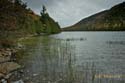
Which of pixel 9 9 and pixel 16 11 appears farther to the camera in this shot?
pixel 16 11

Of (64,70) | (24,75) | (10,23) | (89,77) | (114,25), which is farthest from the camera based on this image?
(114,25)

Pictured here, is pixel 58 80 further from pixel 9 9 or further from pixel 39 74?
pixel 9 9

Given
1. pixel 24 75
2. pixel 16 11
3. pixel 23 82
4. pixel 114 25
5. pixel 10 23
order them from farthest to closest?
pixel 114 25
pixel 16 11
pixel 10 23
pixel 24 75
pixel 23 82

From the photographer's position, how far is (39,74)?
41.8 feet

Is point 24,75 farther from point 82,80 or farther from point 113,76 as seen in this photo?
point 113,76

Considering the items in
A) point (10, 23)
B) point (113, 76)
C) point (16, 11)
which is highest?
point (16, 11)

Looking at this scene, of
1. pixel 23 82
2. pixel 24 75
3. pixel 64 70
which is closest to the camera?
pixel 23 82


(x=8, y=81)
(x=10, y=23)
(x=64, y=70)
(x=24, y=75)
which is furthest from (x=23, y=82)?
(x=10, y=23)

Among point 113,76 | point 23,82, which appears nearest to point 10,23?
point 23,82

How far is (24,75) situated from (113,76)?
20.1ft

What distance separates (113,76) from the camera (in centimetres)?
1225

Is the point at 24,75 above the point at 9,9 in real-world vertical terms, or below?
below

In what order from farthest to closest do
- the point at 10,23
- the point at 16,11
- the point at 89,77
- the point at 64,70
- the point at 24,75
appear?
the point at 16,11 < the point at 10,23 < the point at 64,70 < the point at 24,75 < the point at 89,77

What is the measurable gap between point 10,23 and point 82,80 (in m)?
15.3
